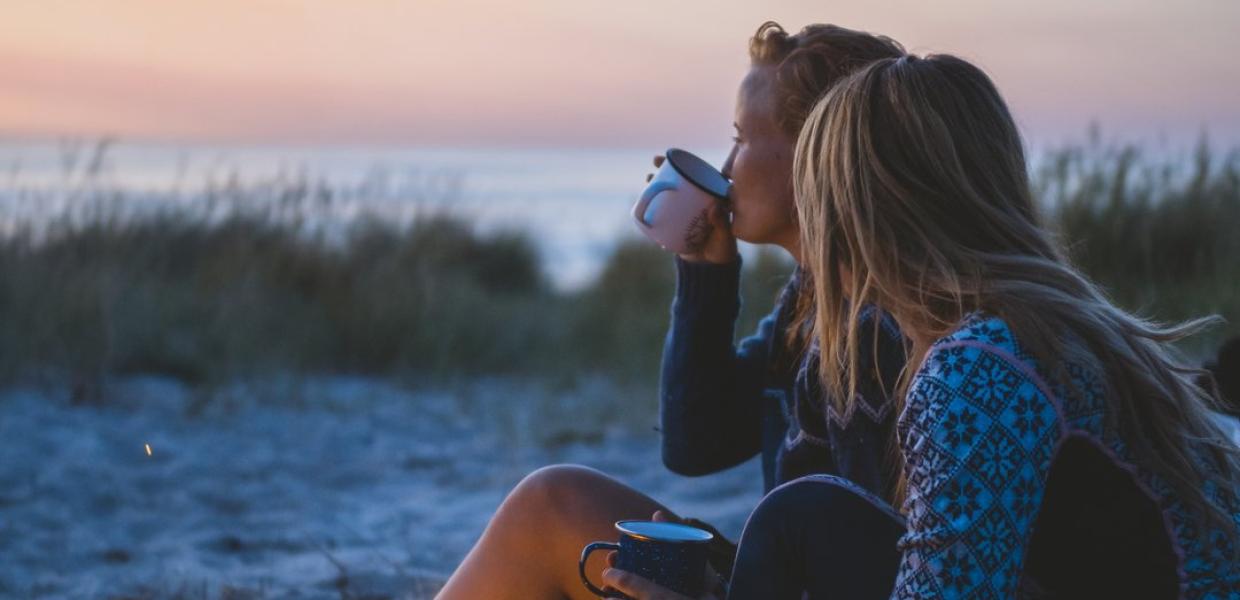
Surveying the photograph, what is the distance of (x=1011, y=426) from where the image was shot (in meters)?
1.42

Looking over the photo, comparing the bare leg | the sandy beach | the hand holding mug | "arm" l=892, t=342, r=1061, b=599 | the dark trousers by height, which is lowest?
the sandy beach

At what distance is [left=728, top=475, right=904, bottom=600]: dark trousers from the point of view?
63.1 inches

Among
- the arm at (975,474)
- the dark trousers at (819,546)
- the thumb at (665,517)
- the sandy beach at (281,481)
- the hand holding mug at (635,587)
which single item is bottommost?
the sandy beach at (281,481)

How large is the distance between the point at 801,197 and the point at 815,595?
0.51 meters

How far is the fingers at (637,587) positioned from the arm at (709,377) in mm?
873

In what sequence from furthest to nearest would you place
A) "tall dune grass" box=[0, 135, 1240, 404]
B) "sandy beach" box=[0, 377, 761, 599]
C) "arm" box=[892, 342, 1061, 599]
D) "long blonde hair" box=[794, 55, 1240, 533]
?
"tall dune grass" box=[0, 135, 1240, 404], "sandy beach" box=[0, 377, 761, 599], "long blonde hair" box=[794, 55, 1240, 533], "arm" box=[892, 342, 1061, 599]

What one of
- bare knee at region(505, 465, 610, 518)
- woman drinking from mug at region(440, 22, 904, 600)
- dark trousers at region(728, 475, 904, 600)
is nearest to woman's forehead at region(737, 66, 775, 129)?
woman drinking from mug at region(440, 22, 904, 600)

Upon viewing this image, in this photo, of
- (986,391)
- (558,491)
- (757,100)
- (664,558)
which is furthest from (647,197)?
(986,391)

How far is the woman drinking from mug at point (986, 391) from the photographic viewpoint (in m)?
1.42

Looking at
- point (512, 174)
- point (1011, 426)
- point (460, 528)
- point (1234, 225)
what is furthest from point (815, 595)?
point (512, 174)

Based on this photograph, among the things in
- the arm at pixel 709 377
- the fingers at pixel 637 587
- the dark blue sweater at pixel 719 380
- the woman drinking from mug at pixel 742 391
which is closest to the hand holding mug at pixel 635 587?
the fingers at pixel 637 587

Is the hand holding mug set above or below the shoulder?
below

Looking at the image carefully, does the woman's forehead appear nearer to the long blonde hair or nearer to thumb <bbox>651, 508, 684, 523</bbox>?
the long blonde hair

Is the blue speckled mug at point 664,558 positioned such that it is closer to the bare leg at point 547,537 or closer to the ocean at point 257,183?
the bare leg at point 547,537
